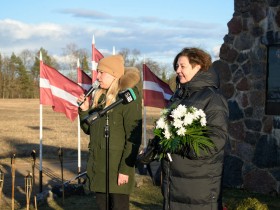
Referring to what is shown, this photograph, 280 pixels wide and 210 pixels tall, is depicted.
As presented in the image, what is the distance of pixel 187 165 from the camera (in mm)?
→ 3830

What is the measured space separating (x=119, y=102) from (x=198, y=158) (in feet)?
2.97

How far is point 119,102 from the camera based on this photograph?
4328 millimetres

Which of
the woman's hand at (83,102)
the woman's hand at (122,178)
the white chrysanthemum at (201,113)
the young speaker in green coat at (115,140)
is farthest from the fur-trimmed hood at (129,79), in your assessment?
the white chrysanthemum at (201,113)

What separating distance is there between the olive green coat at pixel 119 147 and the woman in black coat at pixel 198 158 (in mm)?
711

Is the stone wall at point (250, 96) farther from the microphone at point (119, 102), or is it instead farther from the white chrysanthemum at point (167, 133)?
the white chrysanthemum at point (167, 133)

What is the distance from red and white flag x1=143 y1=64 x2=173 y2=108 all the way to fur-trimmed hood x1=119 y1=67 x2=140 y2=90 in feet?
15.9

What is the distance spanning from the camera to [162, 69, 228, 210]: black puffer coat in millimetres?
3803

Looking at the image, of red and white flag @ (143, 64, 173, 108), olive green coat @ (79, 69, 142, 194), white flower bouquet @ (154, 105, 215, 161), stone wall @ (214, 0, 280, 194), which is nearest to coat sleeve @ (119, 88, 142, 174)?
olive green coat @ (79, 69, 142, 194)

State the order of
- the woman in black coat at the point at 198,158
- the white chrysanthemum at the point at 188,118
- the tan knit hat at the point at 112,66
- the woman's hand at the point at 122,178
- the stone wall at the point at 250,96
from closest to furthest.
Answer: the white chrysanthemum at the point at 188,118 < the woman in black coat at the point at 198,158 < the woman's hand at the point at 122,178 < the tan knit hat at the point at 112,66 < the stone wall at the point at 250,96

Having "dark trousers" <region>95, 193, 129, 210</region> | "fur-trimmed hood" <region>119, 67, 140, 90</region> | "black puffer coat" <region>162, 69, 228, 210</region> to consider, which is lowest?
"dark trousers" <region>95, 193, 129, 210</region>

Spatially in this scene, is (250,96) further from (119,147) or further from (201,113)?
(201,113)

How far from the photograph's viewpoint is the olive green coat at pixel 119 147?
462cm

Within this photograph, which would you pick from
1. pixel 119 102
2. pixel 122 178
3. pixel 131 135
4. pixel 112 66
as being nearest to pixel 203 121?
pixel 119 102

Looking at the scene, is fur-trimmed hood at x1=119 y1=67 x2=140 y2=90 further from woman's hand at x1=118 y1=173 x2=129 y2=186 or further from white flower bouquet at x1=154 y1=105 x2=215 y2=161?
white flower bouquet at x1=154 y1=105 x2=215 y2=161
